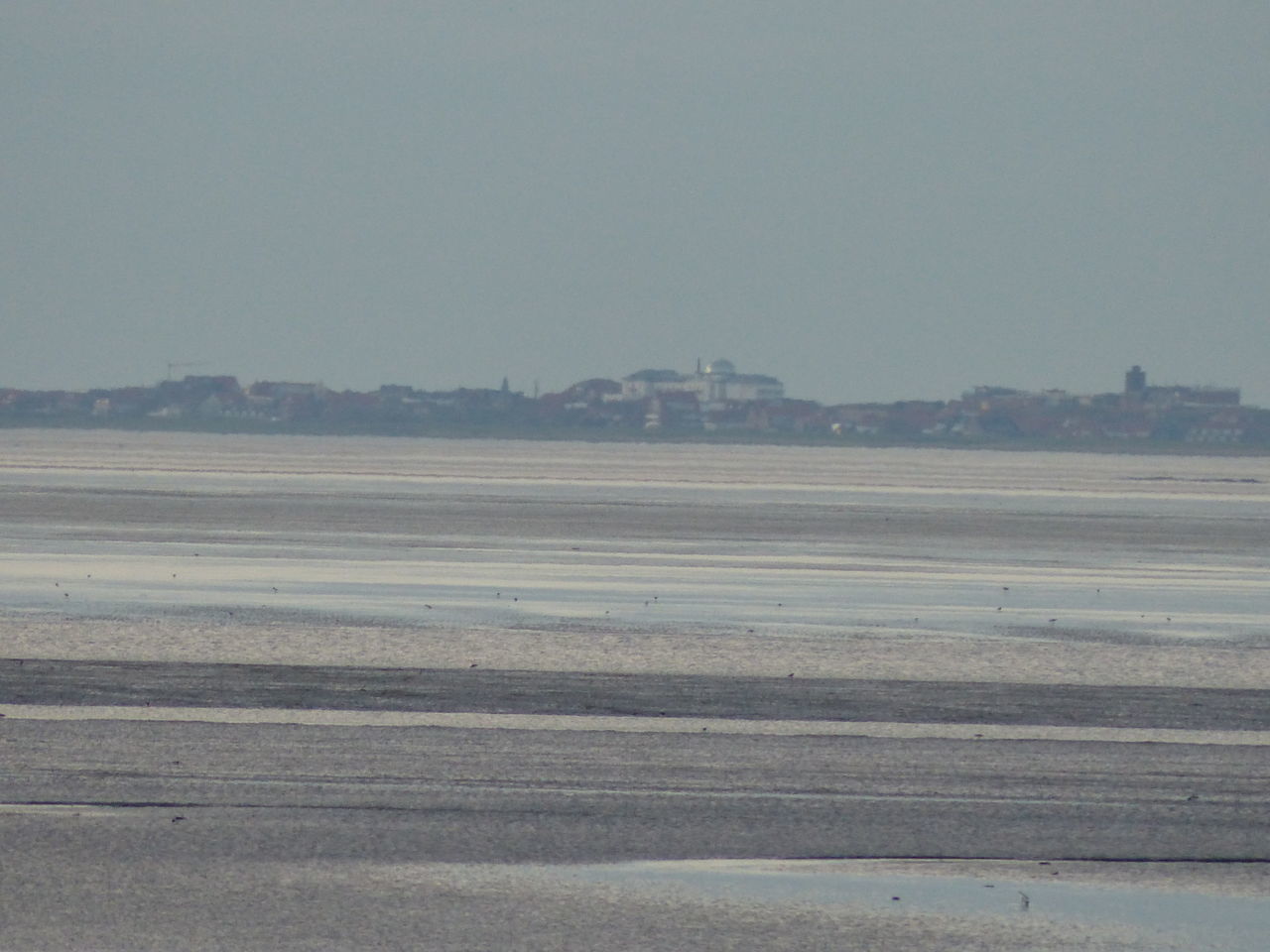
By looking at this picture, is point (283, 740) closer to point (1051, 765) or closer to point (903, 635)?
point (1051, 765)

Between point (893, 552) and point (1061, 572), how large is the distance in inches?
145

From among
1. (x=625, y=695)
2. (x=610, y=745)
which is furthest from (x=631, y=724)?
(x=625, y=695)

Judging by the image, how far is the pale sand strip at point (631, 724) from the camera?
37.8ft

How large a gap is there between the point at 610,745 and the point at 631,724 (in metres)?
0.88

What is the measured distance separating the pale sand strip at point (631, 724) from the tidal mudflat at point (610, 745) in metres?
0.05

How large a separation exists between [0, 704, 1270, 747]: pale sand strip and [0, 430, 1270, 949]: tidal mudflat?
47mm

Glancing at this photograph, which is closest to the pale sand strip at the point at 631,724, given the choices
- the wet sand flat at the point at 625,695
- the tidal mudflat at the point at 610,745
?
the tidal mudflat at the point at 610,745

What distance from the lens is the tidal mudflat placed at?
7043 mm

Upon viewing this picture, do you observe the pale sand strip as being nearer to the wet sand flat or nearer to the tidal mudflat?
the tidal mudflat

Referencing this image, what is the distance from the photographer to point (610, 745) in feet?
35.7

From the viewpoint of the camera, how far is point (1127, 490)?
61.9m

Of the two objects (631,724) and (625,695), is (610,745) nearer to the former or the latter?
(631,724)

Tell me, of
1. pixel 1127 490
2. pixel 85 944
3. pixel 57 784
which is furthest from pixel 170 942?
pixel 1127 490

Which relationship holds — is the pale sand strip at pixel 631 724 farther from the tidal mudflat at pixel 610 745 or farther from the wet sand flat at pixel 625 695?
the wet sand flat at pixel 625 695
